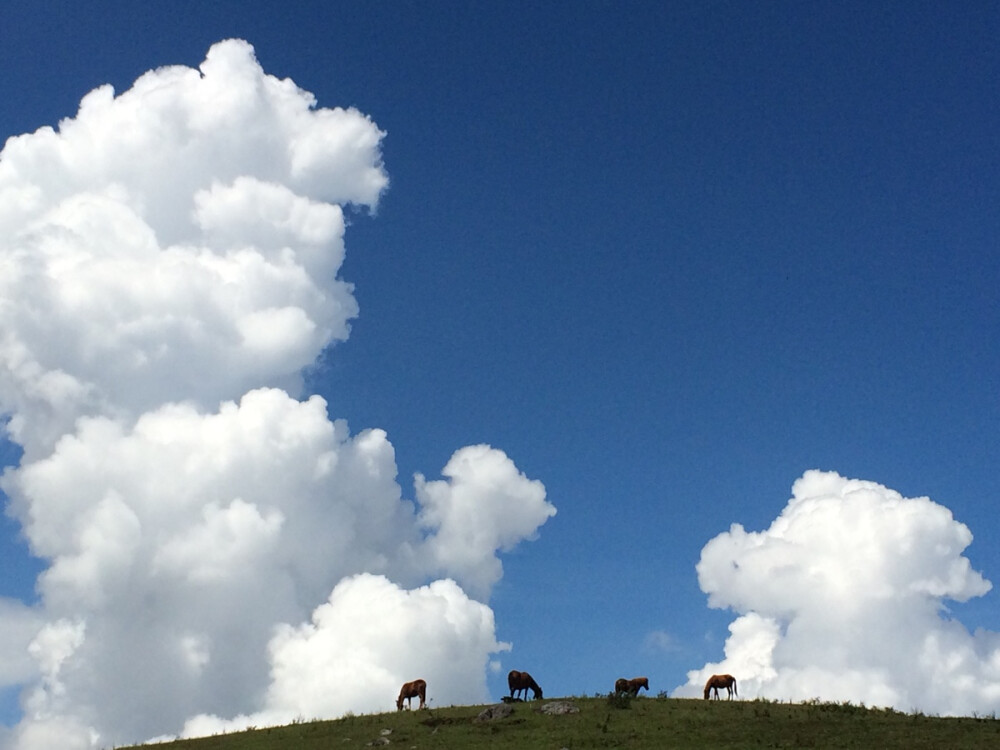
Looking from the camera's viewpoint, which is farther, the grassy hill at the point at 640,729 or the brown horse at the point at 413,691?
the brown horse at the point at 413,691

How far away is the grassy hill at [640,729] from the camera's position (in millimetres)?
41531

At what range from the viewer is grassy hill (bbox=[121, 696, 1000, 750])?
41531mm

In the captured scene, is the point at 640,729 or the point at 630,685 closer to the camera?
the point at 640,729

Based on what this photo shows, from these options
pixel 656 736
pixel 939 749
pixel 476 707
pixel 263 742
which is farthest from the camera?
pixel 476 707

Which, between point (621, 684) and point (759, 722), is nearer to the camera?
point (759, 722)

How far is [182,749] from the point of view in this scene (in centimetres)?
4766

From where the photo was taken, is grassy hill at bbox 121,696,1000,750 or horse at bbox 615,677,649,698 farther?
horse at bbox 615,677,649,698

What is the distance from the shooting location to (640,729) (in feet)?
144

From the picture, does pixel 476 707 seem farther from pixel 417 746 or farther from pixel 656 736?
pixel 656 736

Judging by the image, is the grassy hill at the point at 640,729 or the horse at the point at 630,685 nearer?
the grassy hill at the point at 640,729

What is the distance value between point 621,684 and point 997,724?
1962cm

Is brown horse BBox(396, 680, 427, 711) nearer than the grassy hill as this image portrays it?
No

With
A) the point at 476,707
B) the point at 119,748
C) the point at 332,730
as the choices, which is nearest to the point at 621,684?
the point at 476,707

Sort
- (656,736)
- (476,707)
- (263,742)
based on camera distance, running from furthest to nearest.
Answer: (476,707), (263,742), (656,736)
